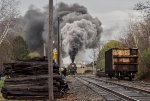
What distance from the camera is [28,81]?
75.3ft

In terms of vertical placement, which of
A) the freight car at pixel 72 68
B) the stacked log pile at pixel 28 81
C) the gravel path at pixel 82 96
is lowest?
the gravel path at pixel 82 96

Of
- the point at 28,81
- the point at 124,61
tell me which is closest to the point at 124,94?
the point at 28,81

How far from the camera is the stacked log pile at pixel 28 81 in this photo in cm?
2259

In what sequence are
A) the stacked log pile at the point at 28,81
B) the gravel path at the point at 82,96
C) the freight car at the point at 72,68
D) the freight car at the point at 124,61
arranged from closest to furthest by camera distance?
the stacked log pile at the point at 28,81, the gravel path at the point at 82,96, the freight car at the point at 124,61, the freight car at the point at 72,68

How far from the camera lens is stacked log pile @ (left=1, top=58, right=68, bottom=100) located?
Answer: 22594 mm

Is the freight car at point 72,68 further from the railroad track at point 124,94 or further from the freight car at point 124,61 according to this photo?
the railroad track at point 124,94

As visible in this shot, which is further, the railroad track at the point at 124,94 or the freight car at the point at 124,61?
the freight car at the point at 124,61

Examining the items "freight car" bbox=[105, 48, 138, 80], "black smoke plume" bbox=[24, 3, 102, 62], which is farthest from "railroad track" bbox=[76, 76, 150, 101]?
"black smoke plume" bbox=[24, 3, 102, 62]

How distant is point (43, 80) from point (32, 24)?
50.3 metres

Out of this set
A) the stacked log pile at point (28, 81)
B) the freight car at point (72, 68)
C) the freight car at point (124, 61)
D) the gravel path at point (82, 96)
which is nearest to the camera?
the stacked log pile at point (28, 81)

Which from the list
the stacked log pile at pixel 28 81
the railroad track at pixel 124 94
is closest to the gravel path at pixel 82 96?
the railroad track at pixel 124 94

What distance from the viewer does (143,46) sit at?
205ft

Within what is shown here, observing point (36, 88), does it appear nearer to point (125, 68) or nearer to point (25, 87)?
point (25, 87)

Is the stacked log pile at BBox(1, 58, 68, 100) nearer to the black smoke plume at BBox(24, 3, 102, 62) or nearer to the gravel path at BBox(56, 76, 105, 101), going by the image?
the gravel path at BBox(56, 76, 105, 101)
